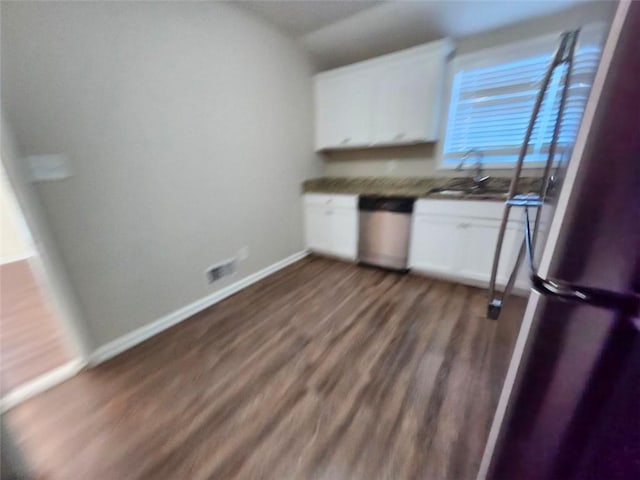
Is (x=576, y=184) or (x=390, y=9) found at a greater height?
(x=390, y=9)

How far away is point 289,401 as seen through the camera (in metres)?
1.36

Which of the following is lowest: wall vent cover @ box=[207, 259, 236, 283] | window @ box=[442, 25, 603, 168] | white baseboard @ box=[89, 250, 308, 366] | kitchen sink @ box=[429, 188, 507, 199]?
white baseboard @ box=[89, 250, 308, 366]

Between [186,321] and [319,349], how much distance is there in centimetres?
115

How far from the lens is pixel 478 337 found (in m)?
1.76

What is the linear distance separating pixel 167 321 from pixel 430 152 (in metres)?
3.04

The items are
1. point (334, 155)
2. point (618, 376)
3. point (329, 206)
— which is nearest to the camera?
point (618, 376)

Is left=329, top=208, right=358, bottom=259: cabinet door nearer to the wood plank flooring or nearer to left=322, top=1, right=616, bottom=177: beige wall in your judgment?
left=322, top=1, right=616, bottom=177: beige wall

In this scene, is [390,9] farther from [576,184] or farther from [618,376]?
[618,376]

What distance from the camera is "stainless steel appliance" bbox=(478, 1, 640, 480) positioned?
13.7 inches

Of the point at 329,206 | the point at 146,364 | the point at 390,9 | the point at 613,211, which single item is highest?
the point at 390,9

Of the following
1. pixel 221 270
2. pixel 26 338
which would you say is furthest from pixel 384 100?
pixel 26 338

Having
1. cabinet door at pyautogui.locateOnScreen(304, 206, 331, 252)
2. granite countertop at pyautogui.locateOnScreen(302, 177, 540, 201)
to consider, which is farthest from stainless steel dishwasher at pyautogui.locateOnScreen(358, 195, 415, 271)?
cabinet door at pyautogui.locateOnScreen(304, 206, 331, 252)

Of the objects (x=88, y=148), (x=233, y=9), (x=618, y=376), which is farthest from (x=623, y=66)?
(x=233, y=9)

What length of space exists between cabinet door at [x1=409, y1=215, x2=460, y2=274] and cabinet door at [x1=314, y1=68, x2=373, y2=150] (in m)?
1.19
